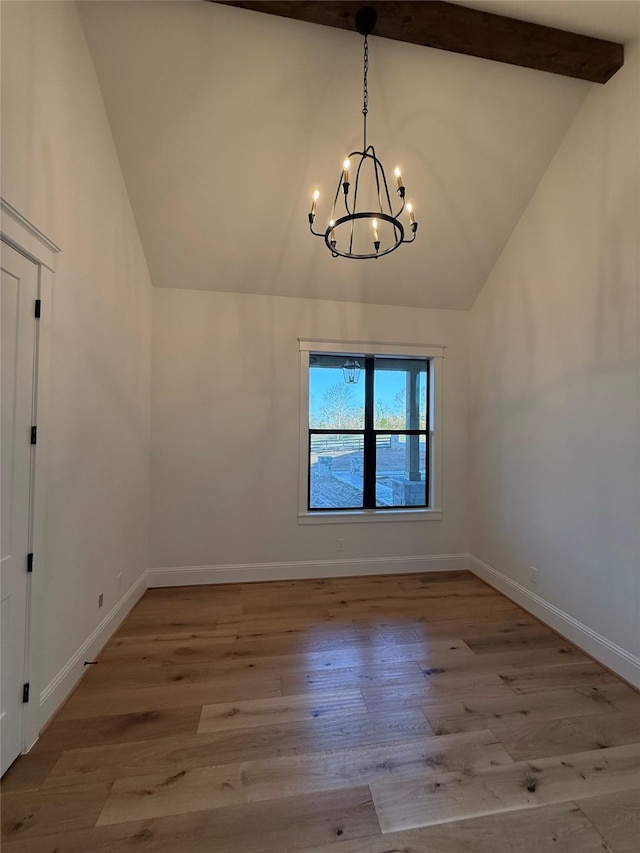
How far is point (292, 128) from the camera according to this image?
2.65m

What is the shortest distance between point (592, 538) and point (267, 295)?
346 centimetres

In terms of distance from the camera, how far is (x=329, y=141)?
272 cm

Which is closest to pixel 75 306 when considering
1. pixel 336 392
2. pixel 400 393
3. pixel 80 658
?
pixel 80 658

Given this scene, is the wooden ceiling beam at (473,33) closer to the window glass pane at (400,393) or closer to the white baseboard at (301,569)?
the window glass pane at (400,393)

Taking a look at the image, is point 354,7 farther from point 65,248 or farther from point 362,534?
point 362,534

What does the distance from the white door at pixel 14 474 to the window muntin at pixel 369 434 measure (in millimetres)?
2522

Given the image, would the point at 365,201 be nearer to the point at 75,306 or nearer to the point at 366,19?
the point at 366,19

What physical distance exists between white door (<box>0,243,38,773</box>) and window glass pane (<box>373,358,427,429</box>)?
10.2ft

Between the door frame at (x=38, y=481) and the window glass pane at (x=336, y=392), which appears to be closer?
the door frame at (x=38, y=481)

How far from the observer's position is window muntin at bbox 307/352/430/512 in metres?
3.99

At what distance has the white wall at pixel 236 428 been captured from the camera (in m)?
3.59

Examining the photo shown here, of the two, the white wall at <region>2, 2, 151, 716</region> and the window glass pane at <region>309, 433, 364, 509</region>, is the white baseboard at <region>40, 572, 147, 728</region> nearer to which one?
the white wall at <region>2, 2, 151, 716</region>

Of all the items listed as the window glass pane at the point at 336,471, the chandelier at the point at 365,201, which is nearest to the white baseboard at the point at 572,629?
the window glass pane at the point at 336,471

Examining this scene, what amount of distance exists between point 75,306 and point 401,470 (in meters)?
3.34
